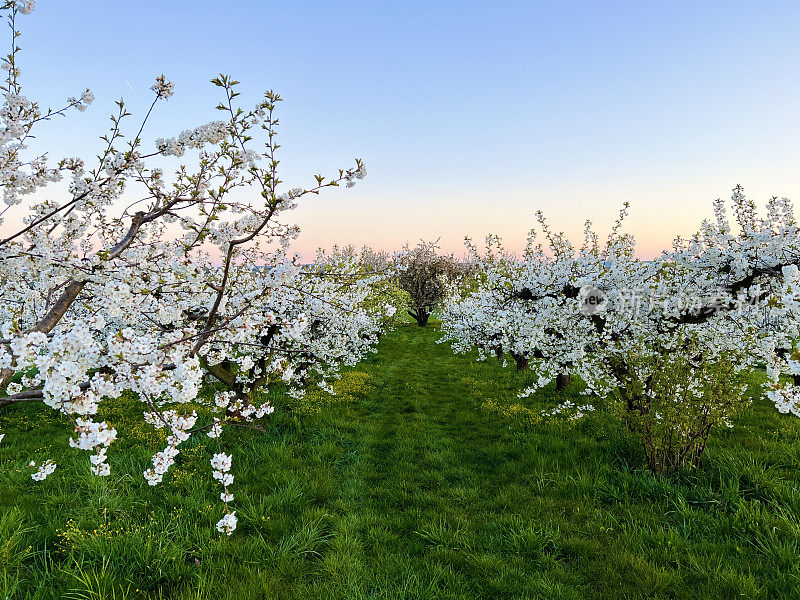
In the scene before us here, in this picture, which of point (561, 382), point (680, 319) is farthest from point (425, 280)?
point (680, 319)

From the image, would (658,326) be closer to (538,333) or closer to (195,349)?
(538,333)

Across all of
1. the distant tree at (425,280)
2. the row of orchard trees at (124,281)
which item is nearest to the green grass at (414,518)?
the row of orchard trees at (124,281)

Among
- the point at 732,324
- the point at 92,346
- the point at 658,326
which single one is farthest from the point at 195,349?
the point at 732,324

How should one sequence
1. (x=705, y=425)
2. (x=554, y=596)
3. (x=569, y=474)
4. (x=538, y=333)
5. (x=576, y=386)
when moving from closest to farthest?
1. (x=554, y=596)
2. (x=705, y=425)
3. (x=569, y=474)
4. (x=538, y=333)
5. (x=576, y=386)

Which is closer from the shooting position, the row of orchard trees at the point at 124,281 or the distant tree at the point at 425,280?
the row of orchard trees at the point at 124,281

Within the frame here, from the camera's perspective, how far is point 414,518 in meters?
5.62

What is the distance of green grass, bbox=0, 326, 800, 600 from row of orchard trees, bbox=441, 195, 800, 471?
106 centimetres

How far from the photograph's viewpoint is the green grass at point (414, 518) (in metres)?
4.25

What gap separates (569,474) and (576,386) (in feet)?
19.2

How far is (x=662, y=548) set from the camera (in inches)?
184

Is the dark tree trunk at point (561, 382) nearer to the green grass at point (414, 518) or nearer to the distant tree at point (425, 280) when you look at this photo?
the green grass at point (414, 518)

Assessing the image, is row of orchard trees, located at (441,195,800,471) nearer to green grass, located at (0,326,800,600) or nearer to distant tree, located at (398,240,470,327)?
green grass, located at (0,326,800,600)

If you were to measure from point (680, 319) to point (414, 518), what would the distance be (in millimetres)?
5781

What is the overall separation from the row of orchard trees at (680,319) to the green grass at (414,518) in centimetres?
106
